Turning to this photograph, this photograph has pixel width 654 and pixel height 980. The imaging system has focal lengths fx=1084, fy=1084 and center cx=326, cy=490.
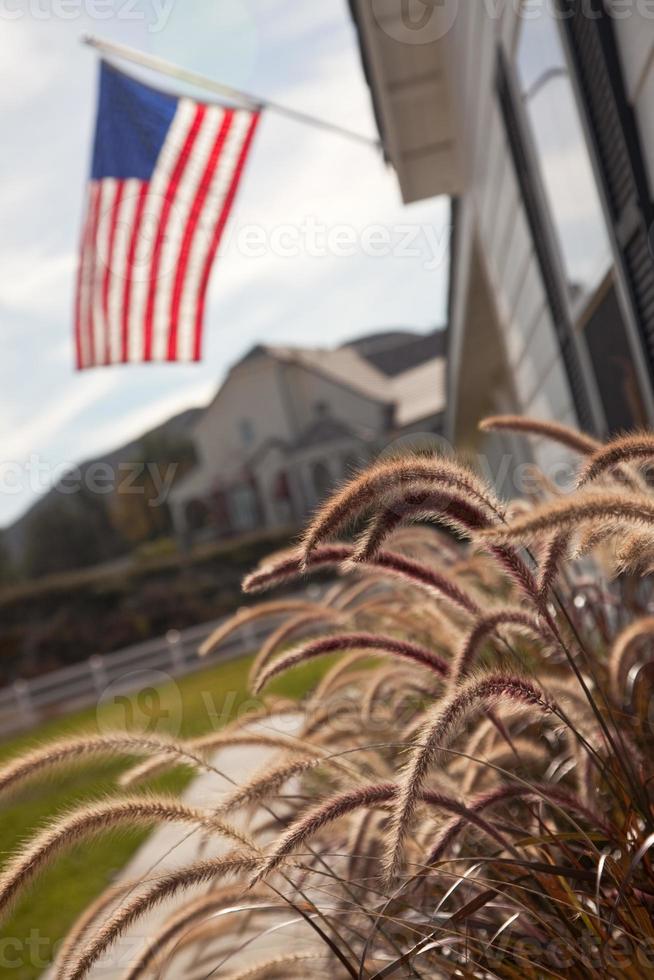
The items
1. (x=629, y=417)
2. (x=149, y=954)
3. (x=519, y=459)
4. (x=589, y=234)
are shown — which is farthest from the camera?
(x=519, y=459)

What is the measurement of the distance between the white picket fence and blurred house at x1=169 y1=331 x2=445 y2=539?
68.4ft

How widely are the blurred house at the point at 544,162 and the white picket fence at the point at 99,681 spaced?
34.9 ft

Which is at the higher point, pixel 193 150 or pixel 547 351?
pixel 193 150

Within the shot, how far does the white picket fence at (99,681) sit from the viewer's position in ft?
61.1

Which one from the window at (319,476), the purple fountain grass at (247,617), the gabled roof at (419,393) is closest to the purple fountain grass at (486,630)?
the purple fountain grass at (247,617)

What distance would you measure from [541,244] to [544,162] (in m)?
0.81

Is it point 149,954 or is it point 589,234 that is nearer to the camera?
point 149,954

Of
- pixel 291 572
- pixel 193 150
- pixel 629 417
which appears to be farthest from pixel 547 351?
pixel 291 572

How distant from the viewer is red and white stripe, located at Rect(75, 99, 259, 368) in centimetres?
769

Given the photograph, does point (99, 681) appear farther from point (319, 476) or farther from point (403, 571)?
point (319, 476)

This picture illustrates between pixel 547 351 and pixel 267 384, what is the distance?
3948cm

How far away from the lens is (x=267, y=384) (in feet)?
151

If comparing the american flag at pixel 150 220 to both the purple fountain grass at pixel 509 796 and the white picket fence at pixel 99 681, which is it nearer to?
the purple fountain grass at pixel 509 796

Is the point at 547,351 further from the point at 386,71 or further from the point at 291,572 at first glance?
the point at 291,572
